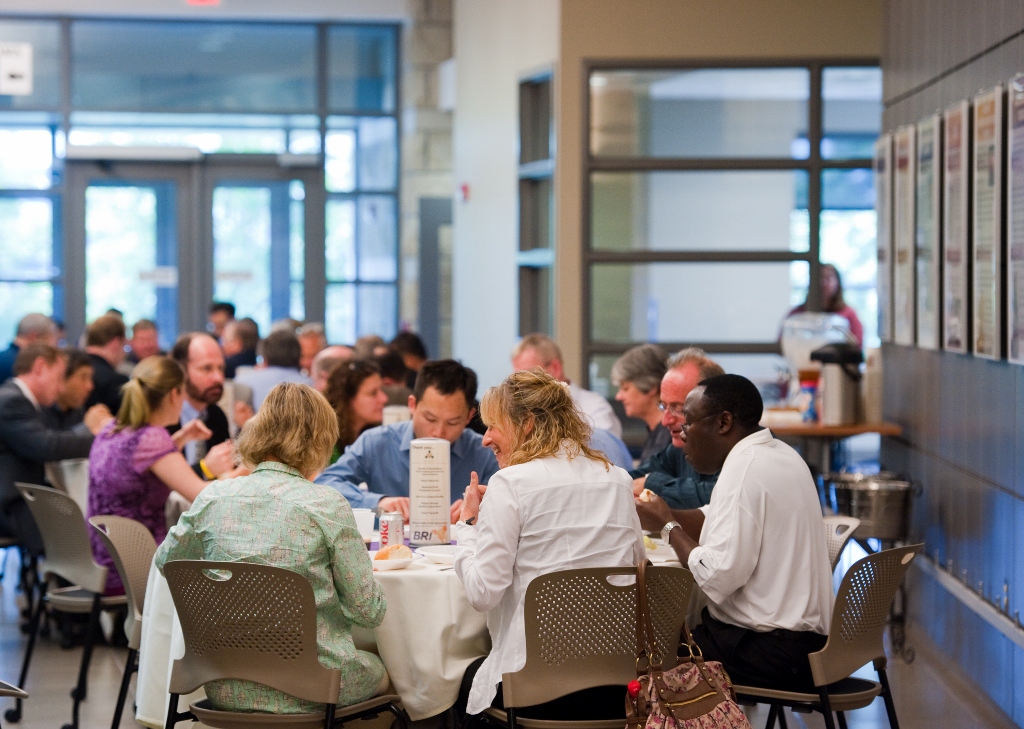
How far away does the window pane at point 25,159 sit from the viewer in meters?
11.4

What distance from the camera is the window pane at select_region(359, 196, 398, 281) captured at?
11.8m

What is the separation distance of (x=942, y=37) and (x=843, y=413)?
194 centimetres

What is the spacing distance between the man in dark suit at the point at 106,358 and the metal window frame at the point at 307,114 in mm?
4045

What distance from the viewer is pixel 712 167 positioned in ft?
25.9

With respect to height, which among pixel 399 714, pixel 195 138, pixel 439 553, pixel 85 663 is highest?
pixel 195 138

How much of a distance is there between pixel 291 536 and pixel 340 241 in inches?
Answer: 353

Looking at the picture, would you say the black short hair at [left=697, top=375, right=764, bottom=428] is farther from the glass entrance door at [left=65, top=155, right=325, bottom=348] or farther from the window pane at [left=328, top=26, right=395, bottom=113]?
the window pane at [left=328, top=26, right=395, bottom=113]

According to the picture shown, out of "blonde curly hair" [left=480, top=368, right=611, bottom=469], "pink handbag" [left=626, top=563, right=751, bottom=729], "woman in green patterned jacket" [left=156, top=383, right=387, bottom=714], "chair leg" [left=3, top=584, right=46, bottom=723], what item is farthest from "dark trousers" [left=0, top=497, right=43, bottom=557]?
"pink handbag" [left=626, top=563, right=751, bottom=729]

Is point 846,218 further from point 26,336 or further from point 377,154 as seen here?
point 26,336

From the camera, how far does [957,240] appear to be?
16.8ft

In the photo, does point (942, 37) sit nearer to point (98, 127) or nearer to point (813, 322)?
point (813, 322)

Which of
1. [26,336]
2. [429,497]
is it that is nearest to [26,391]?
[26,336]

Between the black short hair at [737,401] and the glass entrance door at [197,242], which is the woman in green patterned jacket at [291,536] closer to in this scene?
the black short hair at [737,401]

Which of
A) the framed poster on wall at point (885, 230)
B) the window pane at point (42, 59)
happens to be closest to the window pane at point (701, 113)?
the framed poster on wall at point (885, 230)
